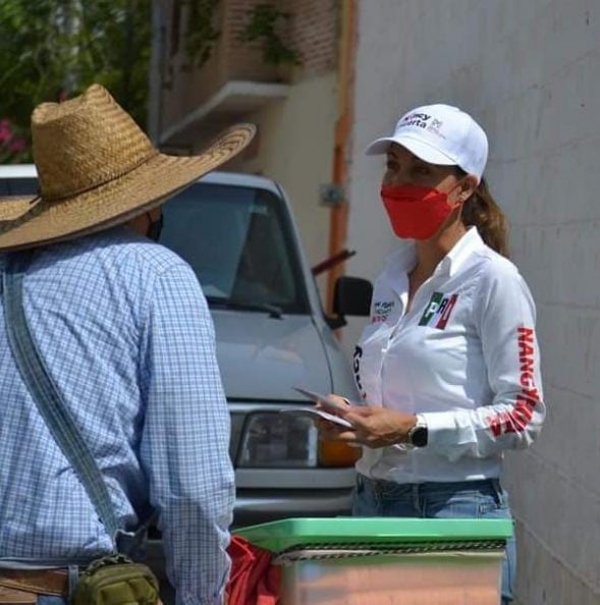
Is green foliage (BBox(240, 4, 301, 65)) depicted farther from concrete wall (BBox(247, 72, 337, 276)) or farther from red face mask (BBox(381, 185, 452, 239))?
red face mask (BBox(381, 185, 452, 239))

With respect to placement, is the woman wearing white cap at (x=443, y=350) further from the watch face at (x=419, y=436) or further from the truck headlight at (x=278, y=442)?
the truck headlight at (x=278, y=442)

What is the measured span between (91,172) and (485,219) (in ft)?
3.37

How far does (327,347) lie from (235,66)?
32.0ft

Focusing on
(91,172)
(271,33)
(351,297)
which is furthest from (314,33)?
(91,172)

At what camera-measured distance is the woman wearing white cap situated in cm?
327

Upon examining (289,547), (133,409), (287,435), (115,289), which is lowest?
(287,435)

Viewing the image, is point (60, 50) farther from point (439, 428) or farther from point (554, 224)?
Answer: point (439, 428)

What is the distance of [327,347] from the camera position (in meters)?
6.05

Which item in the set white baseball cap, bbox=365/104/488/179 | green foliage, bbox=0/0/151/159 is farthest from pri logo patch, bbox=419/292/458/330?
green foliage, bbox=0/0/151/159

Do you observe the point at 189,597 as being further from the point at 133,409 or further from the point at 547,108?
the point at 547,108

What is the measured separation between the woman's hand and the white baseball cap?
1.95 ft

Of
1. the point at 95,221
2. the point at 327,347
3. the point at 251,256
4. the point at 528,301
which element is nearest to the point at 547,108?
the point at 327,347

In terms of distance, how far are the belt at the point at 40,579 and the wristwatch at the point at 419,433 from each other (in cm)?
89

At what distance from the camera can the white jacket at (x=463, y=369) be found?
3.26 meters
